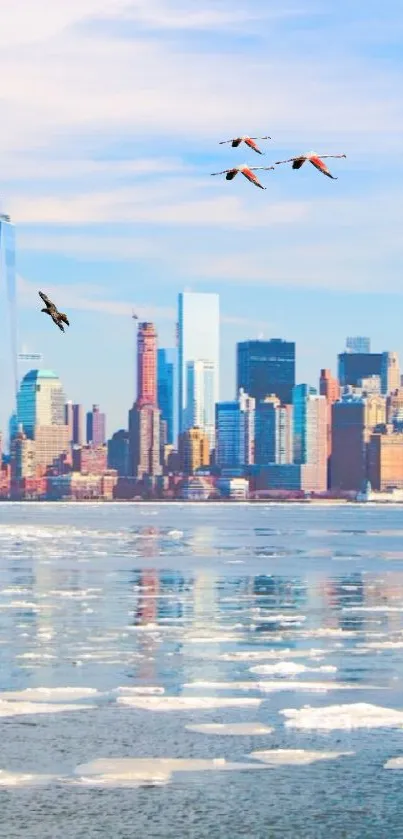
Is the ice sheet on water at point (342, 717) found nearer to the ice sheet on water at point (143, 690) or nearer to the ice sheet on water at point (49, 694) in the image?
the ice sheet on water at point (143, 690)

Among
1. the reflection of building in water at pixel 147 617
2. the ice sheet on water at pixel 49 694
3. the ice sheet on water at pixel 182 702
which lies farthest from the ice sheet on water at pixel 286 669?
the ice sheet on water at pixel 49 694

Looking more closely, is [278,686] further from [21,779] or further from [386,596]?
[386,596]

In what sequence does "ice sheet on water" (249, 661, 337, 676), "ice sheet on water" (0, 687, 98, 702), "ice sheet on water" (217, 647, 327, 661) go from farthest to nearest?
"ice sheet on water" (217, 647, 327, 661) < "ice sheet on water" (249, 661, 337, 676) < "ice sheet on water" (0, 687, 98, 702)

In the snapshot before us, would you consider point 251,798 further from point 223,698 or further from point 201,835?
point 223,698

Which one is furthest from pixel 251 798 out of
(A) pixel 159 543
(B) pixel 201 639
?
(A) pixel 159 543

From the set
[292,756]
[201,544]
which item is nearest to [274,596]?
[292,756]

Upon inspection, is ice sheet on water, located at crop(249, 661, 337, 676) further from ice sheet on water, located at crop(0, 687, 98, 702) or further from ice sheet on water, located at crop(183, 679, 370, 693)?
ice sheet on water, located at crop(0, 687, 98, 702)

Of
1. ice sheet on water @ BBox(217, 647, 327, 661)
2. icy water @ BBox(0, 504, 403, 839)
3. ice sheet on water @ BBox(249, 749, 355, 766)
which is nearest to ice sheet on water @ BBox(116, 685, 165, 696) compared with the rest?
icy water @ BBox(0, 504, 403, 839)

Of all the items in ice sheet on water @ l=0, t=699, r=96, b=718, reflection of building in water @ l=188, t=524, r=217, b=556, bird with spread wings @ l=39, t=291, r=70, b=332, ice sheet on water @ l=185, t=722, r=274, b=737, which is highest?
bird with spread wings @ l=39, t=291, r=70, b=332
